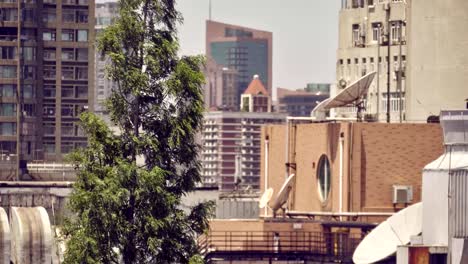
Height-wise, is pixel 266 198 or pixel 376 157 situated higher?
pixel 376 157

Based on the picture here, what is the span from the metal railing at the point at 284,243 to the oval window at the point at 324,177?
2.77m

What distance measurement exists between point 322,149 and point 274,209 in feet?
18.8

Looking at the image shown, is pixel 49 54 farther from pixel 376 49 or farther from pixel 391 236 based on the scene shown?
pixel 391 236

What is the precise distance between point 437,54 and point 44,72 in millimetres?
75059

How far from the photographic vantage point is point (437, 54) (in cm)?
11400

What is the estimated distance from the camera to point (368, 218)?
9931cm

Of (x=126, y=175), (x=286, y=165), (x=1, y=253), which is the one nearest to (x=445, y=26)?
(x=286, y=165)

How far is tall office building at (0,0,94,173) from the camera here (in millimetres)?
180875

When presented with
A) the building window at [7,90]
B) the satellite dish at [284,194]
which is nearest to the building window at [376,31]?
the satellite dish at [284,194]

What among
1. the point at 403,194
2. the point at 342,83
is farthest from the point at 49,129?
the point at 403,194

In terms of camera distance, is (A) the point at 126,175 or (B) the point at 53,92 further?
(B) the point at 53,92

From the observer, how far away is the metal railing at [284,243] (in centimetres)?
9369

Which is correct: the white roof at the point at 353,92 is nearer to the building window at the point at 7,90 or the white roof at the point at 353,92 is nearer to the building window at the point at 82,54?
the building window at the point at 7,90

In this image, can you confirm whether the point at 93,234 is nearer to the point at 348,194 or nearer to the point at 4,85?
the point at 348,194
